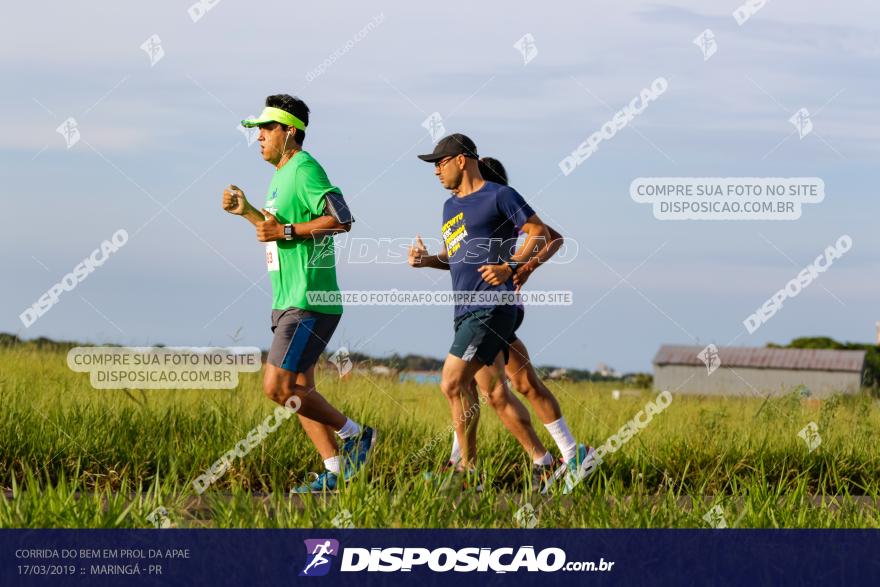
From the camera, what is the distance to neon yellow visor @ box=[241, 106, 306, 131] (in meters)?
7.73

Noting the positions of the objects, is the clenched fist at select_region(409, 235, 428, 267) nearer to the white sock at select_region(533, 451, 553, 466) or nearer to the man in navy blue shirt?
the man in navy blue shirt

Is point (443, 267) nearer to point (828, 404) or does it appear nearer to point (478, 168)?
point (478, 168)

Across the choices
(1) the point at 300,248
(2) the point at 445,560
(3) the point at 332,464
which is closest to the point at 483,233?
(1) the point at 300,248

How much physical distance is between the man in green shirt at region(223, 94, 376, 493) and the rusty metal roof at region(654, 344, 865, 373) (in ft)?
112

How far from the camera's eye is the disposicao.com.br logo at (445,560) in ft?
17.6

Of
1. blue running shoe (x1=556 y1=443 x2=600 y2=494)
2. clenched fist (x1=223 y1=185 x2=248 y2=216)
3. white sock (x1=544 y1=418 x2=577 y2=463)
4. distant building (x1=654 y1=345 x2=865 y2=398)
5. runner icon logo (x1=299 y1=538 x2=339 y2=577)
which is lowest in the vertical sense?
runner icon logo (x1=299 y1=538 x2=339 y2=577)

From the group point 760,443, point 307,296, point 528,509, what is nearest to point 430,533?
point 528,509

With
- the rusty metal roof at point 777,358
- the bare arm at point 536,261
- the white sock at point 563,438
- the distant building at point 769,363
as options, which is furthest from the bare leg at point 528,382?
the rusty metal roof at point 777,358

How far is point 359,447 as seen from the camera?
7945mm

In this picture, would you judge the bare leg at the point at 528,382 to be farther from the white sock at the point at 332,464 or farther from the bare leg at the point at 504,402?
the white sock at the point at 332,464

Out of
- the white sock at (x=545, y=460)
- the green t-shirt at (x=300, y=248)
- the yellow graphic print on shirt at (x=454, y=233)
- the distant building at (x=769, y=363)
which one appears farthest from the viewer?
the distant building at (x=769, y=363)

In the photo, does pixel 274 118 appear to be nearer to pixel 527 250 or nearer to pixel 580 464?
pixel 527 250

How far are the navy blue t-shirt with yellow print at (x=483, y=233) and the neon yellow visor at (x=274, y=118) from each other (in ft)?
4.29

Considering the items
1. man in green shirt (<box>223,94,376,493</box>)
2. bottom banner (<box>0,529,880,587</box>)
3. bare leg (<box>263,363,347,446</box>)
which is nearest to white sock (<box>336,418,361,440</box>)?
man in green shirt (<box>223,94,376,493</box>)
